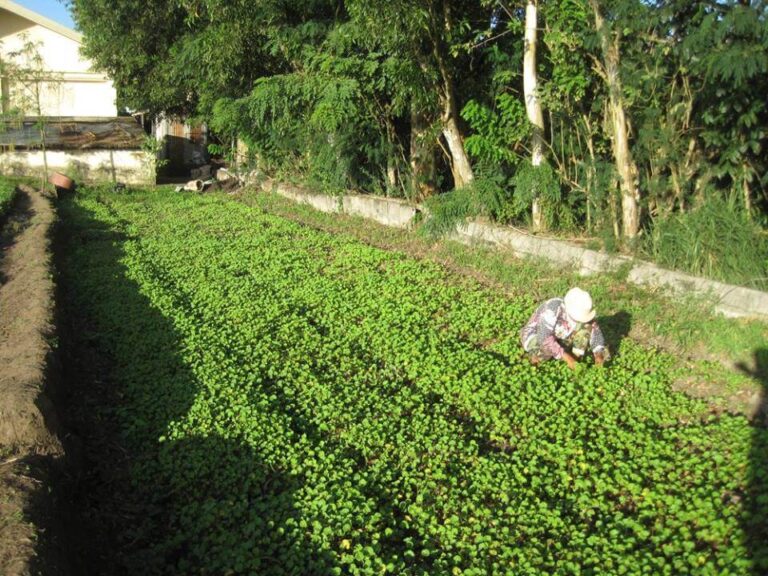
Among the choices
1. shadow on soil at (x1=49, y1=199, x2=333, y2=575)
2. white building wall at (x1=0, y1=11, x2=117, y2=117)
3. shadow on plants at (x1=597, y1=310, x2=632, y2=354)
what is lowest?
shadow on soil at (x1=49, y1=199, x2=333, y2=575)

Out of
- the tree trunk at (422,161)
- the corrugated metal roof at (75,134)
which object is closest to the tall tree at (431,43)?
the tree trunk at (422,161)

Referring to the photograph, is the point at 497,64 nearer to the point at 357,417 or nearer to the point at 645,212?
the point at 645,212

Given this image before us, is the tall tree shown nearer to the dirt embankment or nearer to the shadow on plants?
the shadow on plants

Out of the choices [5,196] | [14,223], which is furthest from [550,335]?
[5,196]

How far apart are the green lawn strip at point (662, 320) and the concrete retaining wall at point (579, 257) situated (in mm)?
118

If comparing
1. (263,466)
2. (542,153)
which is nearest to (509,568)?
(263,466)

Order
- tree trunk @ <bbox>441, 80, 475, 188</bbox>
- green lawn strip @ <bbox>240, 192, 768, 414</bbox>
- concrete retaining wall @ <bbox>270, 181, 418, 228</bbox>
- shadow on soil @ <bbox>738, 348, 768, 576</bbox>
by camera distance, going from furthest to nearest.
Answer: concrete retaining wall @ <bbox>270, 181, 418, 228</bbox>, tree trunk @ <bbox>441, 80, 475, 188</bbox>, green lawn strip @ <bbox>240, 192, 768, 414</bbox>, shadow on soil @ <bbox>738, 348, 768, 576</bbox>

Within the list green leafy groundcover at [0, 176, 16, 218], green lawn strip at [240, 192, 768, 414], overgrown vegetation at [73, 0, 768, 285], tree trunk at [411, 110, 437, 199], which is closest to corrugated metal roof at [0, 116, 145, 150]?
green leafy groundcover at [0, 176, 16, 218]

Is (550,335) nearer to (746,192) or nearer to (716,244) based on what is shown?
(716,244)

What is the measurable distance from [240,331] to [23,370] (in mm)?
2141

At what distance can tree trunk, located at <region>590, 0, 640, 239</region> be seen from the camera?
25.0ft

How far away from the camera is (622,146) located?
7828 millimetres

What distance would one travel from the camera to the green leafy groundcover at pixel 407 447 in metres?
3.65

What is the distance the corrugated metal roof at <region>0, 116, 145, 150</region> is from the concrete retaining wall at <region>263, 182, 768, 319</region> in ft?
37.7
